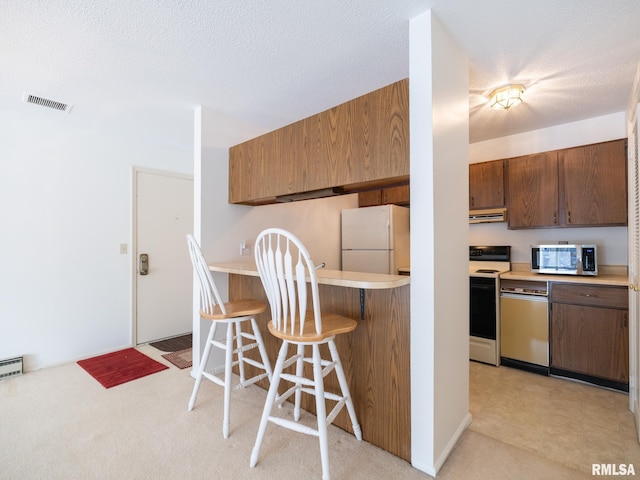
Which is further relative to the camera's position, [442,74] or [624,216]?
[624,216]

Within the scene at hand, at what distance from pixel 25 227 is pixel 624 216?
5344mm

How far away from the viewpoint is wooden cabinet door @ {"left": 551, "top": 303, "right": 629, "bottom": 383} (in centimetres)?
236

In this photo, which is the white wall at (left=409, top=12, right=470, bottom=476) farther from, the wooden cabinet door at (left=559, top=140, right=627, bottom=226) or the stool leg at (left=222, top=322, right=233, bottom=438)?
the wooden cabinet door at (left=559, top=140, right=627, bottom=226)

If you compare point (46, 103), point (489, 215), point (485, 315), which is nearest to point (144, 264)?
point (46, 103)

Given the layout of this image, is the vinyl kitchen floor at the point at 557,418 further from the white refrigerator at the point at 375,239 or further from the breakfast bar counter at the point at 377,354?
the white refrigerator at the point at 375,239

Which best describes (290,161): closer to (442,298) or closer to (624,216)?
(442,298)

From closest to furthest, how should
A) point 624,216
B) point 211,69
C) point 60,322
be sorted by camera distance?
point 211,69 → point 624,216 → point 60,322

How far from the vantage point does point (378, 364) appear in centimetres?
173

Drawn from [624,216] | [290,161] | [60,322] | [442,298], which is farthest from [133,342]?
[624,216]

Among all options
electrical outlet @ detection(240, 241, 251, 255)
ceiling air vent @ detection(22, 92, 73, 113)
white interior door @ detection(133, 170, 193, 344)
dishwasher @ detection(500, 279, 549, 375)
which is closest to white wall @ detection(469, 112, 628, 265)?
dishwasher @ detection(500, 279, 549, 375)

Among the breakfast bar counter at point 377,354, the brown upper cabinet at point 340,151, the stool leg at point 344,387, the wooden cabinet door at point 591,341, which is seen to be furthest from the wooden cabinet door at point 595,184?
the stool leg at point 344,387

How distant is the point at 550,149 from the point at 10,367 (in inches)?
218

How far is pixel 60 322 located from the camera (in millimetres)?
2934

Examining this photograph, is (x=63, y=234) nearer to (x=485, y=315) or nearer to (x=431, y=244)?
(x=431, y=244)
